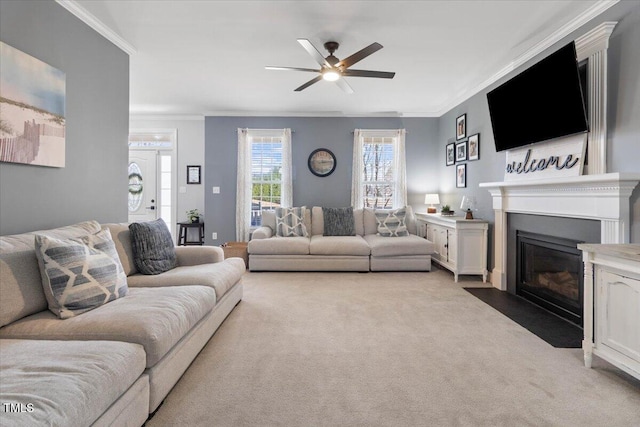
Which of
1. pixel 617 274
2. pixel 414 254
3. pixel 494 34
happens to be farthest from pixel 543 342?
pixel 494 34

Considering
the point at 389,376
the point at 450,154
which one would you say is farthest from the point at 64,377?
the point at 450,154

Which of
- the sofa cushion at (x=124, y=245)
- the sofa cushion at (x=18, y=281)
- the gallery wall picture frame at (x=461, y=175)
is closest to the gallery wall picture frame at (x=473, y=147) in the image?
the gallery wall picture frame at (x=461, y=175)

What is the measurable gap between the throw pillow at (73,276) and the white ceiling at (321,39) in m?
2.01

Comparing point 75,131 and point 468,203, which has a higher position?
point 75,131

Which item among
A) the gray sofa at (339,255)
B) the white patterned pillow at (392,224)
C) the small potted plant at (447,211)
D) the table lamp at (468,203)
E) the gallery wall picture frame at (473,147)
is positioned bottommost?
the gray sofa at (339,255)

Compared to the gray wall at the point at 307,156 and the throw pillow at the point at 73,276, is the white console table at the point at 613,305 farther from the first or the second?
the gray wall at the point at 307,156

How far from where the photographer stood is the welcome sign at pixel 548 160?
265cm

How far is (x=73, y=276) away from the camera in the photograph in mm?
1746

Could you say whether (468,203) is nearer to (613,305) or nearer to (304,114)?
(613,305)

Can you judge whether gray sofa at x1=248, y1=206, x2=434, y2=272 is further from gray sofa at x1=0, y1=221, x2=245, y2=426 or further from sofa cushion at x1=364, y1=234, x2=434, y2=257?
gray sofa at x1=0, y1=221, x2=245, y2=426

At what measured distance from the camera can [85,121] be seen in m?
2.79

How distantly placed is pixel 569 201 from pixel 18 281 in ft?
12.5

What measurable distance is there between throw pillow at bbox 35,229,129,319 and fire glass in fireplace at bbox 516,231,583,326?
3514mm

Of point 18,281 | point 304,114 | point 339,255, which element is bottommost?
point 339,255
